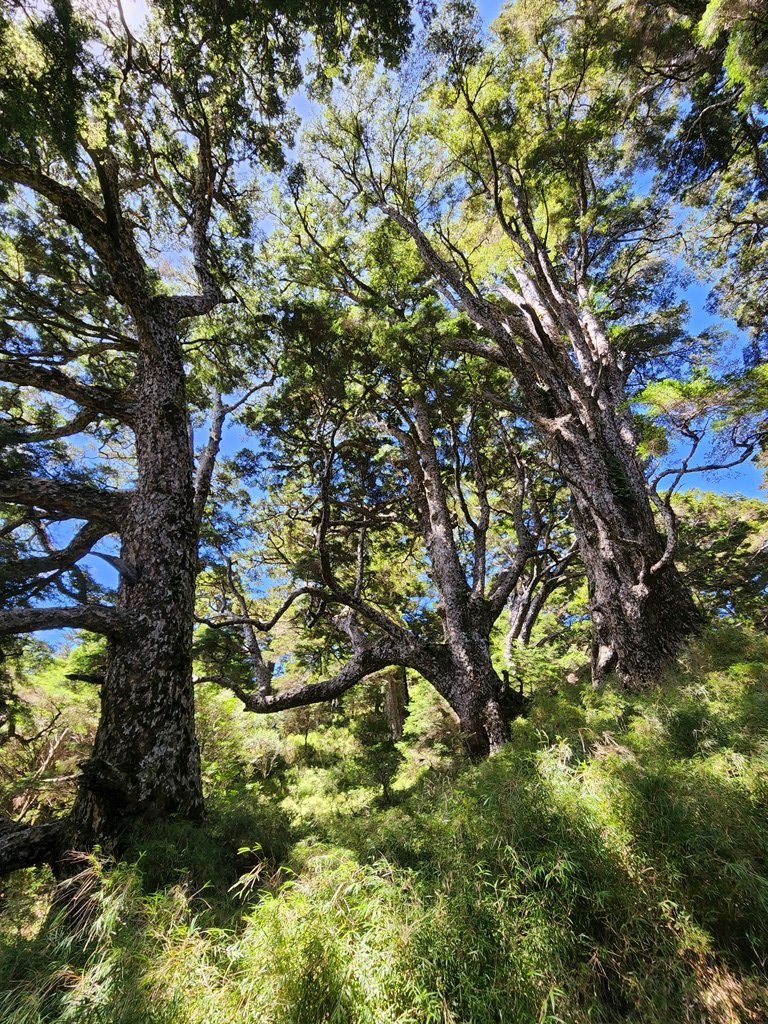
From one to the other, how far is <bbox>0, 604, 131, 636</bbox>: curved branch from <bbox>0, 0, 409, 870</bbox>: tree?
2 cm

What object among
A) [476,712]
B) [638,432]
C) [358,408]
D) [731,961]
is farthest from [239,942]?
[638,432]

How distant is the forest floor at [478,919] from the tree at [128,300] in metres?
0.79

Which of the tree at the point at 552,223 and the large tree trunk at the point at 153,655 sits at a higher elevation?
the tree at the point at 552,223

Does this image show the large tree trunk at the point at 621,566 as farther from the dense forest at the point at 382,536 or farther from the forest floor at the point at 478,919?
the forest floor at the point at 478,919

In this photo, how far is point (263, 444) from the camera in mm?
9320

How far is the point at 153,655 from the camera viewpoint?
388 cm

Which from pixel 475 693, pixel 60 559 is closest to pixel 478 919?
pixel 475 693

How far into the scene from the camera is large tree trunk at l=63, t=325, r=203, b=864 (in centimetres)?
332

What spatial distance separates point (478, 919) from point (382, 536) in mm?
9007

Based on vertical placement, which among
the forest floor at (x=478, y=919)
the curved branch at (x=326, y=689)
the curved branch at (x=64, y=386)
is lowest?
the forest floor at (x=478, y=919)

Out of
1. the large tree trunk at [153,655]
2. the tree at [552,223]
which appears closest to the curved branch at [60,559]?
the large tree trunk at [153,655]

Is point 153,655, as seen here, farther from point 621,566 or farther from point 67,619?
point 621,566

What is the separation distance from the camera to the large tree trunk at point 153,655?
3318mm

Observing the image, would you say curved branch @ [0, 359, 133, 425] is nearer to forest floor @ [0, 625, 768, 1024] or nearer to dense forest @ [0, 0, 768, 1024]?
Result: dense forest @ [0, 0, 768, 1024]
